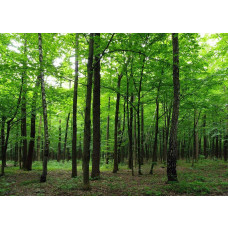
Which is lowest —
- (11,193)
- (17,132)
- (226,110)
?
(11,193)

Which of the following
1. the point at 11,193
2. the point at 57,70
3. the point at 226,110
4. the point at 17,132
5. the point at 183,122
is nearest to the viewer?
the point at 11,193

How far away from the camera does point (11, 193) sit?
5.53m

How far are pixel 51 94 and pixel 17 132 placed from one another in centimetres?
542

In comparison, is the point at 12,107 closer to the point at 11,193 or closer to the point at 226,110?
the point at 11,193

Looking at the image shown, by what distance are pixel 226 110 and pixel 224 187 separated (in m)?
9.33

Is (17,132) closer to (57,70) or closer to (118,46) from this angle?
(57,70)

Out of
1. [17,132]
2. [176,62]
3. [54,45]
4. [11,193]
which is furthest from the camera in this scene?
[17,132]

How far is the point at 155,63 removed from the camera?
25.0 feet

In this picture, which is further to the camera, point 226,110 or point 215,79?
point 226,110

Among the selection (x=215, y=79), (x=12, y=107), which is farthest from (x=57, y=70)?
(x=215, y=79)

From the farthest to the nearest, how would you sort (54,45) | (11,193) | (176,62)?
(54,45)
(176,62)
(11,193)

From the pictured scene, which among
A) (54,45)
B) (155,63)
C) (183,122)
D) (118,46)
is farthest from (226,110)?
(54,45)

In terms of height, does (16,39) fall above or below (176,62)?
above

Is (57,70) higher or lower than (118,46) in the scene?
lower
